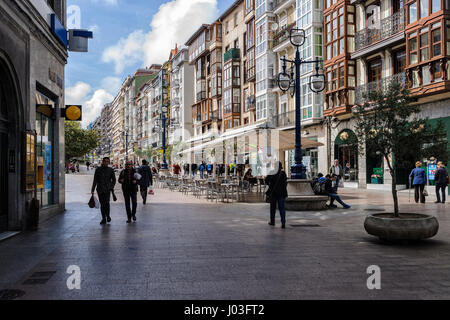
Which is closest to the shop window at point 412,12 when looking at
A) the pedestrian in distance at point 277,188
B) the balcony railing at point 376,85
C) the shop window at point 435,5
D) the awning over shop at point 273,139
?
the shop window at point 435,5

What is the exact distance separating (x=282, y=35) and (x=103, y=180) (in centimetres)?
2868

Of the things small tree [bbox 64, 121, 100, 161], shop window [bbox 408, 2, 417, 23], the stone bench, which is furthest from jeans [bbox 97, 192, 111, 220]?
small tree [bbox 64, 121, 100, 161]

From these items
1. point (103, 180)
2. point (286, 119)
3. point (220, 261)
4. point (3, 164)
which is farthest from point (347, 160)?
point (220, 261)

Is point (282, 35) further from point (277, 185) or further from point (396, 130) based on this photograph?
point (396, 130)

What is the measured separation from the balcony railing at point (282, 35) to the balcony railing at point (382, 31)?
9368 millimetres

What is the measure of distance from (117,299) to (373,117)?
6.66m

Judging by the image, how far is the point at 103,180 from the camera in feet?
36.9

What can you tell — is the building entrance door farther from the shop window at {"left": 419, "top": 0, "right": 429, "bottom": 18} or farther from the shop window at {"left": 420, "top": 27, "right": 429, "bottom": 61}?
the shop window at {"left": 419, "top": 0, "right": 429, "bottom": 18}

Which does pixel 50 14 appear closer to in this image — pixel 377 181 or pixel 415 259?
pixel 415 259

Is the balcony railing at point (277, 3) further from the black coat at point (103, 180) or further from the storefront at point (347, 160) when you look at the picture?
the black coat at point (103, 180)

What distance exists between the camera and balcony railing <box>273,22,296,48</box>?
3522 centimetres

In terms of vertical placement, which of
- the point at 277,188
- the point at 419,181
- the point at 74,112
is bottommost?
the point at 419,181

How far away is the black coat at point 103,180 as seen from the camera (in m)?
11.2

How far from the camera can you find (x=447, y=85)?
19.0 metres
